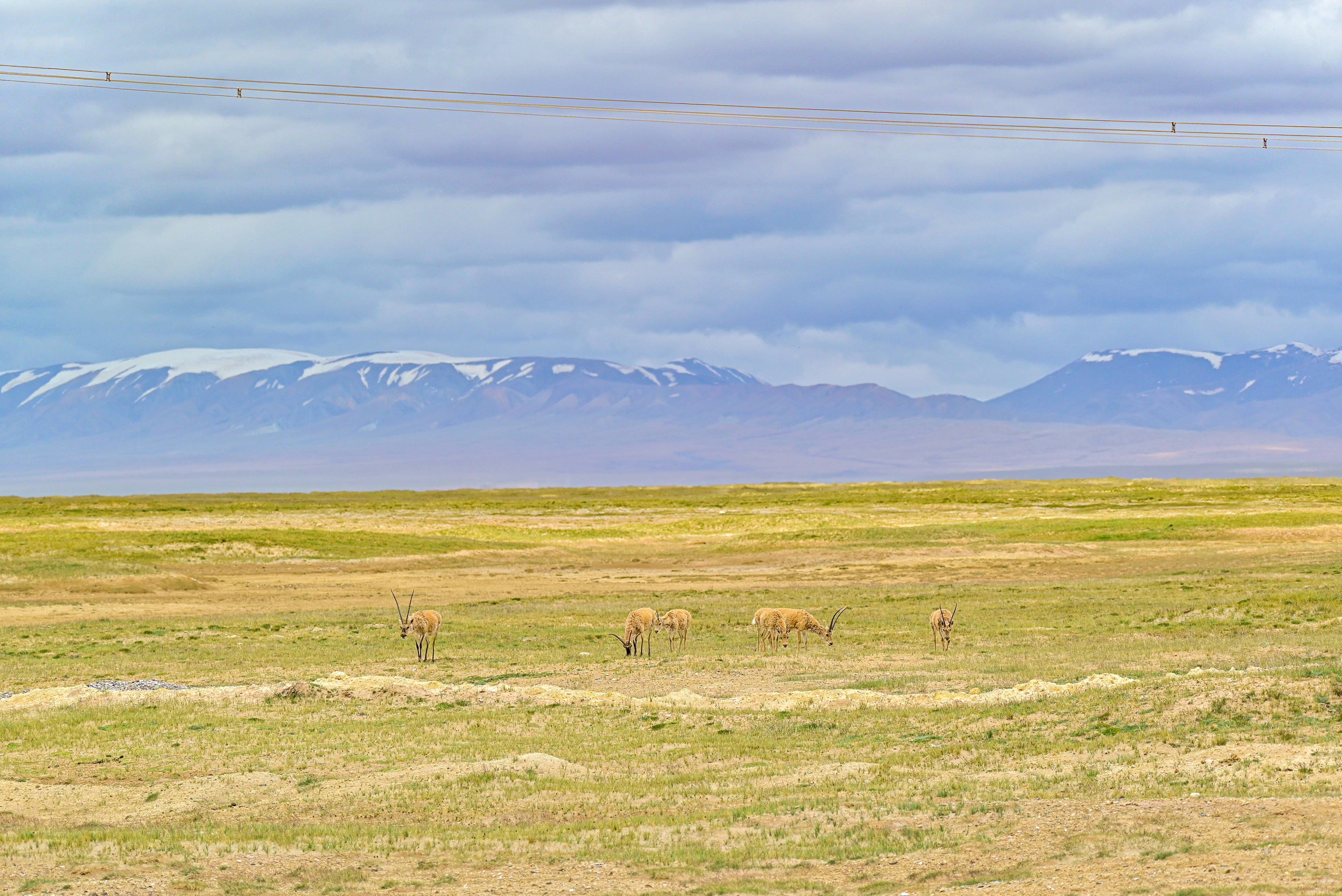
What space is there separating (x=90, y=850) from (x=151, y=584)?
47.8 meters

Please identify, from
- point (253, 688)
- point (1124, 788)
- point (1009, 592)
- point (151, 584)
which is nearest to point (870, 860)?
point (1124, 788)

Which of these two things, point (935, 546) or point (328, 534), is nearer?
point (935, 546)

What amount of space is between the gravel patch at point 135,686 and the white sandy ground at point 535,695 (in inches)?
11.8

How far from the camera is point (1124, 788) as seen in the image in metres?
17.4

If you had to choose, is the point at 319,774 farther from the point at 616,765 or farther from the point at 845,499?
the point at 845,499

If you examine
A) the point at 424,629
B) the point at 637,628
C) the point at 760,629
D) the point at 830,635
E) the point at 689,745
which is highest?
the point at 424,629

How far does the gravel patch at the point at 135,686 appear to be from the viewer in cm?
2884

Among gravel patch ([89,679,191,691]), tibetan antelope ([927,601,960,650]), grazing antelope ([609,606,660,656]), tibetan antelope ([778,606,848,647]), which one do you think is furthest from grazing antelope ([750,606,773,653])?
gravel patch ([89,679,191,691])

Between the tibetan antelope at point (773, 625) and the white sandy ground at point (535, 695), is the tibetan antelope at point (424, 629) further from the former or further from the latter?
the tibetan antelope at point (773, 625)

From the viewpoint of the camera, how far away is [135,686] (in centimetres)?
2916

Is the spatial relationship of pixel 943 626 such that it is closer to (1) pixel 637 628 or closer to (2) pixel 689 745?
(1) pixel 637 628

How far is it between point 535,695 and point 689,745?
586 centimetres

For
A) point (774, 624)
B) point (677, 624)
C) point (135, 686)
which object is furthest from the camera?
point (677, 624)

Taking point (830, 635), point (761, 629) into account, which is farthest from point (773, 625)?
point (830, 635)
